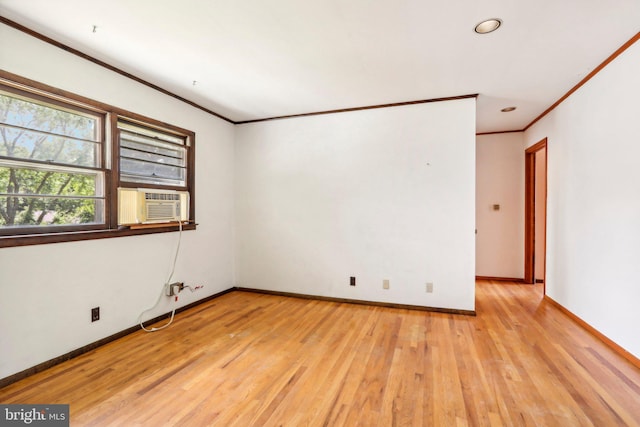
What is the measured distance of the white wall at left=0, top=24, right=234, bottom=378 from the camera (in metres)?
2.08

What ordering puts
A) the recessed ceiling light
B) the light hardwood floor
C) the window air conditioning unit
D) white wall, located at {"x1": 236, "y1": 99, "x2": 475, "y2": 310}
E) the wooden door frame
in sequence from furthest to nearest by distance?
the wooden door frame < white wall, located at {"x1": 236, "y1": 99, "x2": 475, "y2": 310} < the window air conditioning unit < the recessed ceiling light < the light hardwood floor

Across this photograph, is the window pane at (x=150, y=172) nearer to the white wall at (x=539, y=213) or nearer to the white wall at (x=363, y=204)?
the white wall at (x=363, y=204)

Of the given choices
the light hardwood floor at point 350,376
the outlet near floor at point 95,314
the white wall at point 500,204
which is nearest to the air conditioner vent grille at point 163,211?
the outlet near floor at point 95,314

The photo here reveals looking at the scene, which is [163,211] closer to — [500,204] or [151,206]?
[151,206]

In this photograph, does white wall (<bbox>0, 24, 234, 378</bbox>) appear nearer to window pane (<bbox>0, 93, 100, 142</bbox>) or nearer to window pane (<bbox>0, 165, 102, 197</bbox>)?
window pane (<bbox>0, 93, 100, 142</bbox>)

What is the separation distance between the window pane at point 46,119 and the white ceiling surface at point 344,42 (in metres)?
0.53

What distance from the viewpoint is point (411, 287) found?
11.9 ft

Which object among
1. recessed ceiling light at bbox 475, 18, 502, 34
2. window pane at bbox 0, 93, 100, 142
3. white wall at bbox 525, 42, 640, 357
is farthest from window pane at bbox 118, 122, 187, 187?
white wall at bbox 525, 42, 640, 357

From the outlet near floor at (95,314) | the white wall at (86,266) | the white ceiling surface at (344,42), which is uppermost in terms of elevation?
the white ceiling surface at (344,42)

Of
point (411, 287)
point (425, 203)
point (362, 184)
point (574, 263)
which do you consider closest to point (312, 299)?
point (411, 287)

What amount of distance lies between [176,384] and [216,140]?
10.0 ft

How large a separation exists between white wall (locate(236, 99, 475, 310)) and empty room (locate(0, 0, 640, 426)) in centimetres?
3

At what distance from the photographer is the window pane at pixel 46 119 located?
6.88ft

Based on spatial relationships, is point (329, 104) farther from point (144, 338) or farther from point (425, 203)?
point (144, 338)
